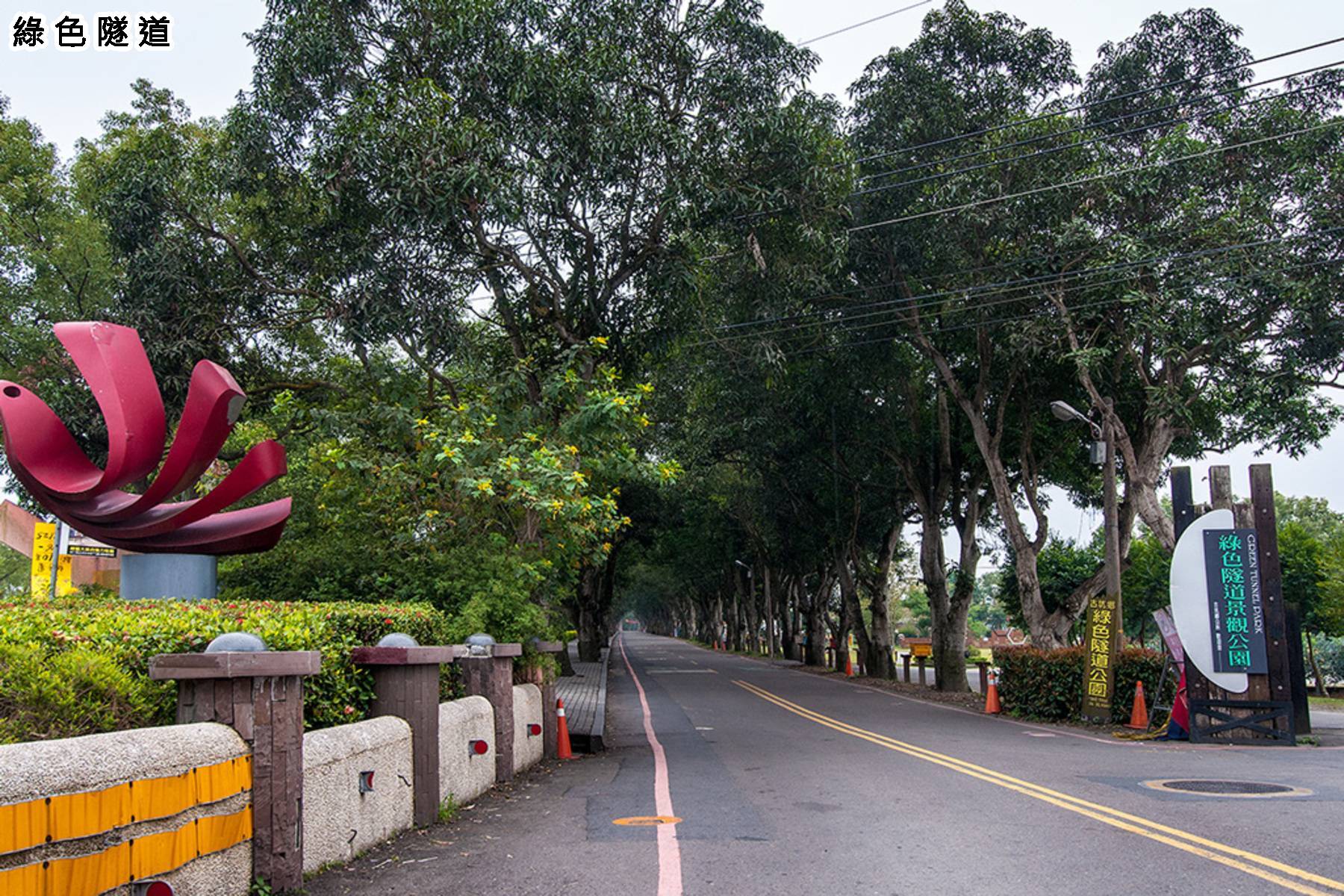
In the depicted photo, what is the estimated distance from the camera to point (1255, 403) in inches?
738

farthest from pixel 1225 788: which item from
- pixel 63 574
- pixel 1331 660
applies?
pixel 1331 660

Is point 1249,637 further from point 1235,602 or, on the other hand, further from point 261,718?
point 261,718

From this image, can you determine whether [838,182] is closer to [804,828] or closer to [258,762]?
[804,828]

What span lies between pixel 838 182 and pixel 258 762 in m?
13.7

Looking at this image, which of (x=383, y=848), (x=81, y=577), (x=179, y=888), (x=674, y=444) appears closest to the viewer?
(x=179, y=888)

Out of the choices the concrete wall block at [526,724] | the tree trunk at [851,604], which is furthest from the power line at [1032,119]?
the tree trunk at [851,604]

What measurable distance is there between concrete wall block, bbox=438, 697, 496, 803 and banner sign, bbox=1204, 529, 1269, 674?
10.8 metres

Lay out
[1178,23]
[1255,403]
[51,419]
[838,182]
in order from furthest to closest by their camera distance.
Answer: [1178,23]
[1255,403]
[838,182]
[51,419]

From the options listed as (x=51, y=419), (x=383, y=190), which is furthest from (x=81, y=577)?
(x=51, y=419)

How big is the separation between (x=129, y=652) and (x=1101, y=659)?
15.8 m

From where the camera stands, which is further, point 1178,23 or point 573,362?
point 1178,23

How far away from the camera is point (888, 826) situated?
852 centimetres

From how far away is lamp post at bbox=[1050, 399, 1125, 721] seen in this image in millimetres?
17641

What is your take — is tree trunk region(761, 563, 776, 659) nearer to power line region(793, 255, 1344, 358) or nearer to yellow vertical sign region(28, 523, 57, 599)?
power line region(793, 255, 1344, 358)
